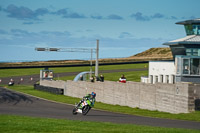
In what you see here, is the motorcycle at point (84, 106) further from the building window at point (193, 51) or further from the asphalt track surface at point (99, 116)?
the building window at point (193, 51)

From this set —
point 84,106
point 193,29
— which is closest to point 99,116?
point 84,106

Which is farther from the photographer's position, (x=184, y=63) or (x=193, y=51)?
(x=193, y=51)

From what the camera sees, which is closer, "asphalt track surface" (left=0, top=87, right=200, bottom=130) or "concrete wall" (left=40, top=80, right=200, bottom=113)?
"asphalt track surface" (left=0, top=87, right=200, bottom=130)

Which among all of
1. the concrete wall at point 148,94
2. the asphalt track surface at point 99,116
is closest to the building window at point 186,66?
the concrete wall at point 148,94

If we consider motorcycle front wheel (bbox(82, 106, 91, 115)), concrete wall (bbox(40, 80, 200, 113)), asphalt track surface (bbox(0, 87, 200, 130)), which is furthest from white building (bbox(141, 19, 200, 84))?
motorcycle front wheel (bbox(82, 106, 91, 115))

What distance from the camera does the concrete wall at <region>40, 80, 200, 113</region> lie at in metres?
25.9

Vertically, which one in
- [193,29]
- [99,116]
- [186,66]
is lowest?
[99,116]

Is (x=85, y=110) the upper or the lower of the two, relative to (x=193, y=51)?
lower

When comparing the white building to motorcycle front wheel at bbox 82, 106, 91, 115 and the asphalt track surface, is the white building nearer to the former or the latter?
the asphalt track surface

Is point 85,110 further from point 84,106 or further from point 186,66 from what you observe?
point 186,66

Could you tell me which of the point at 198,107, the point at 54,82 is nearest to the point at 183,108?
the point at 198,107

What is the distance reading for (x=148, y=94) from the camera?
31891mm

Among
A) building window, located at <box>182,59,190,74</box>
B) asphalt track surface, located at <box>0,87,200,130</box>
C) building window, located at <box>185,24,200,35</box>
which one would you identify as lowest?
asphalt track surface, located at <box>0,87,200,130</box>

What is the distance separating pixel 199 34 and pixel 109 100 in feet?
43.4
